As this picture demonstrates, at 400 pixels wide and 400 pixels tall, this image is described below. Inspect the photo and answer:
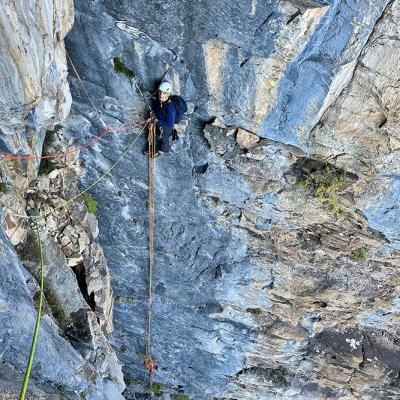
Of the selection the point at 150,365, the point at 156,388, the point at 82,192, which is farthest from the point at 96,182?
the point at 156,388

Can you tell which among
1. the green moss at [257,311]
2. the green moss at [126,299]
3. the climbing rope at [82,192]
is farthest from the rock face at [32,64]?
the green moss at [257,311]

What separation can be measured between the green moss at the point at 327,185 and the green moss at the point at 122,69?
12.2ft

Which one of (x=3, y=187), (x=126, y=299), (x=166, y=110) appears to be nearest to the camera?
(x=3, y=187)

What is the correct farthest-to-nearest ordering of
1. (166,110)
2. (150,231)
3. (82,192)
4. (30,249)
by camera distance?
(150,231) < (82,192) < (30,249) < (166,110)

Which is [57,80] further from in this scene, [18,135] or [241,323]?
[241,323]

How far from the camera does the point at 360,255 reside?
9641 mm

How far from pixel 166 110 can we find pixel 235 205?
279 centimetres

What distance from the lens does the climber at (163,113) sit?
7.06 metres

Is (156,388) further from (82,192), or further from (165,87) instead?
(165,87)

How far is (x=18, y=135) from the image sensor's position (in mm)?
6637

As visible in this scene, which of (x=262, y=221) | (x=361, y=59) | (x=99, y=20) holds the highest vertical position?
(x=361, y=59)

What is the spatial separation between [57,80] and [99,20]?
3.54 ft

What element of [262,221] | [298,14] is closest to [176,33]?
[298,14]

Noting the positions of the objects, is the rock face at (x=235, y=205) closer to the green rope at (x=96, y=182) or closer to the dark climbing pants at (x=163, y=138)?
the green rope at (x=96, y=182)
